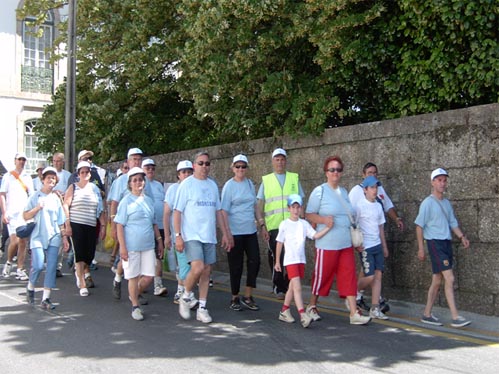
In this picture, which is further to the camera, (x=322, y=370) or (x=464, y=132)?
(x=464, y=132)

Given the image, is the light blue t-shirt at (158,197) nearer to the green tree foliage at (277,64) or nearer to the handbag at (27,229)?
the handbag at (27,229)

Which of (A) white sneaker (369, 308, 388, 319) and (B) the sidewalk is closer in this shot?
(B) the sidewalk

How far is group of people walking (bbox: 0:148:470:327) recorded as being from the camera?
7.56 m

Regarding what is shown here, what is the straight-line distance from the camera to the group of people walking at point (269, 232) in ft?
24.8

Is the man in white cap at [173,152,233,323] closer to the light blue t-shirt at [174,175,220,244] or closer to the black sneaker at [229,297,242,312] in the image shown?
the light blue t-shirt at [174,175,220,244]

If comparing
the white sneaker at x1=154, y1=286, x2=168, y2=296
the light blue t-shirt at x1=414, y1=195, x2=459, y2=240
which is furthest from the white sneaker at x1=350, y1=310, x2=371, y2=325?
the white sneaker at x1=154, y1=286, x2=168, y2=296

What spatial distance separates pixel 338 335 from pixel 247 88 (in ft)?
18.4

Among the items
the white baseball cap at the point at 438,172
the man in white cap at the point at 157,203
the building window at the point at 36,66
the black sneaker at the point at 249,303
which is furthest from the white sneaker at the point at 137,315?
the building window at the point at 36,66

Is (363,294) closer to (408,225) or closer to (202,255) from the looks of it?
(408,225)

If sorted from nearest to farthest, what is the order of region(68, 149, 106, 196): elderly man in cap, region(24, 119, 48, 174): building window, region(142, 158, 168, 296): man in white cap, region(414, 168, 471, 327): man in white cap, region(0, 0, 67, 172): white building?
region(414, 168, 471, 327): man in white cap → region(142, 158, 168, 296): man in white cap → region(68, 149, 106, 196): elderly man in cap → region(0, 0, 67, 172): white building → region(24, 119, 48, 174): building window

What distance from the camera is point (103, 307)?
27.9 ft

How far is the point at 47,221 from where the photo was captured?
8.45m

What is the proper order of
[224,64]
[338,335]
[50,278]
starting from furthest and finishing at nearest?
[224,64] < [50,278] < [338,335]

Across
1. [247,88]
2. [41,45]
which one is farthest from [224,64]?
[41,45]
